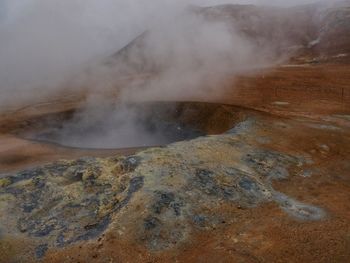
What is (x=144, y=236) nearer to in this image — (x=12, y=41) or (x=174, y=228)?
(x=174, y=228)

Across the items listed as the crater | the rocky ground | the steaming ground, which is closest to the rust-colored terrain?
the rocky ground

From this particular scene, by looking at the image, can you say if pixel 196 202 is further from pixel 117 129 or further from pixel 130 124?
pixel 130 124

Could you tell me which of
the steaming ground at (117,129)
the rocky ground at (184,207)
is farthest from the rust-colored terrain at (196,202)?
the steaming ground at (117,129)

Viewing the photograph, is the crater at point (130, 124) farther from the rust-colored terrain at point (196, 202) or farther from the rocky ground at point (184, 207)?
the rocky ground at point (184, 207)

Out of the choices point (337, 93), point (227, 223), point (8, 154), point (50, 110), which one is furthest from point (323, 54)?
point (227, 223)

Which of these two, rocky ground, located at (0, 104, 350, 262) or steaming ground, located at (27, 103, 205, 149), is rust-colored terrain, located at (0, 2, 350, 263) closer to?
rocky ground, located at (0, 104, 350, 262)

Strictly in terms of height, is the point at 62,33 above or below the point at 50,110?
above
